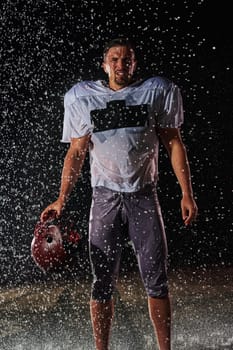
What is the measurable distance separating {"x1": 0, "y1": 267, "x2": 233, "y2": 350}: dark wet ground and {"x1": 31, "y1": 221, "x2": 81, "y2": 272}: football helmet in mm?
655

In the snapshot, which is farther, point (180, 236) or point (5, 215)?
point (5, 215)

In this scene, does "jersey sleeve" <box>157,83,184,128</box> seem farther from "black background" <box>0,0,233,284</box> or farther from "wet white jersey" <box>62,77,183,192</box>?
"black background" <box>0,0,233,284</box>

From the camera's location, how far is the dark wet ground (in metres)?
4.29

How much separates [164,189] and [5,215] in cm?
247

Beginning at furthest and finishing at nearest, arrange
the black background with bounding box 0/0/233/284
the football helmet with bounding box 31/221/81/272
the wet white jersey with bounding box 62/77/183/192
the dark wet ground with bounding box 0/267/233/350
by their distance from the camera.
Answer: the black background with bounding box 0/0/233/284 < the dark wet ground with bounding box 0/267/233/350 < the football helmet with bounding box 31/221/81/272 < the wet white jersey with bounding box 62/77/183/192

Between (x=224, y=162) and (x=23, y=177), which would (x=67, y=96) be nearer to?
(x=23, y=177)

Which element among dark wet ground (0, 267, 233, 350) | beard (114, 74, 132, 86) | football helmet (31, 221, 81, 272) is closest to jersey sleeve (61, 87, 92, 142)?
beard (114, 74, 132, 86)

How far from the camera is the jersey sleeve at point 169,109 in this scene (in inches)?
148

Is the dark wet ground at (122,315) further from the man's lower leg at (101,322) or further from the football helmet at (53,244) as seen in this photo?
the football helmet at (53,244)

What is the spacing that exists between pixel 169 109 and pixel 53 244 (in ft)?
3.58

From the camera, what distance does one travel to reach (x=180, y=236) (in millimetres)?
8984

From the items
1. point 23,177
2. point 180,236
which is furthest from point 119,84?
point 23,177

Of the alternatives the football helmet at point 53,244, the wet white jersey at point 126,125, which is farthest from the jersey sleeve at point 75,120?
the football helmet at point 53,244

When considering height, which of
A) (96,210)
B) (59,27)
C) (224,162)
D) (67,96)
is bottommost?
(224,162)
